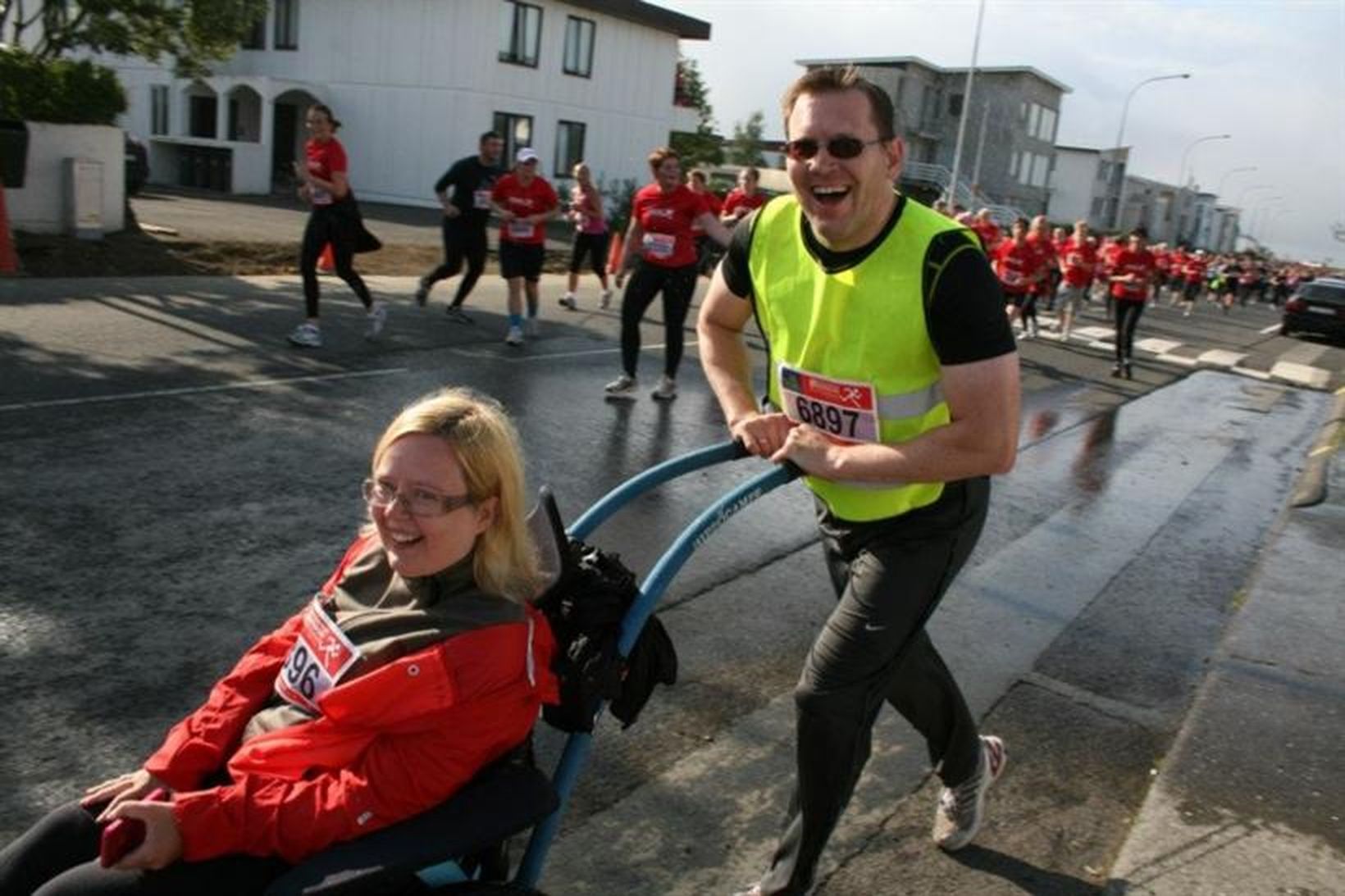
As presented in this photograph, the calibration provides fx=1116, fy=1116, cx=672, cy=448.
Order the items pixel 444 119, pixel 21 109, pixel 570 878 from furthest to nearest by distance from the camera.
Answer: pixel 444 119, pixel 21 109, pixel 570 878

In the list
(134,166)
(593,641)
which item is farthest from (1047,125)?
(593,641)

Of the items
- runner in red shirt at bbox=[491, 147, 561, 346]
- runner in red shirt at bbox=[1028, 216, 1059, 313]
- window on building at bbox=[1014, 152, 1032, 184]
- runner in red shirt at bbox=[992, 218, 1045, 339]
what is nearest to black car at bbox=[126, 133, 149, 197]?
runner in red shirt at bbox=[491, 147, 561, 346]

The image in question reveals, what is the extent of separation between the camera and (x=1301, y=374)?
19094mm

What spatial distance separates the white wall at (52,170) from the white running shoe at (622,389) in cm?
883

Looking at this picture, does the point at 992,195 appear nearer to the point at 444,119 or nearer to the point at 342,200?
the point at 444,119

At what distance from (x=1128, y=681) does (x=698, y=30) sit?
38.5 metres

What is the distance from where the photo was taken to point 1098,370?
15.4 metres

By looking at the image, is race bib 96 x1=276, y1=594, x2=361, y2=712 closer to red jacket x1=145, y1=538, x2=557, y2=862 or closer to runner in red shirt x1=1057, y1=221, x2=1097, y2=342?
red jacket x1=145, y1=538, x2=557, y2=862

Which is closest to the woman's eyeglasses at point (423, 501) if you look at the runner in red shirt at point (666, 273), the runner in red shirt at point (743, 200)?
the runner in red shirt at point (666, 273)

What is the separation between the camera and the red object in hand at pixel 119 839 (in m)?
1.86

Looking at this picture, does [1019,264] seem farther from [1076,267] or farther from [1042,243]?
[1076,267]

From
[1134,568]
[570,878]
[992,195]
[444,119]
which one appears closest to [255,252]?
[1134,568]

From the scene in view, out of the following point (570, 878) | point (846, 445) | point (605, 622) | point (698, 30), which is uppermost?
point (698, 30)

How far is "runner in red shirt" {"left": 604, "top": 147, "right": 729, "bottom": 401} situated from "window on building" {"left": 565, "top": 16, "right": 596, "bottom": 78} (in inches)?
1131
